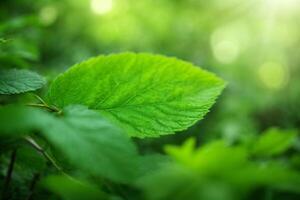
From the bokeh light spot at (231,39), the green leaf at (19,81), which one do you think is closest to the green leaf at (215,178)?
the green leaf at (19,81)

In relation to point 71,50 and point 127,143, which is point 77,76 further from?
point 71,50

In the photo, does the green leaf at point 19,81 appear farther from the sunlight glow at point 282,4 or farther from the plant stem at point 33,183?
the sunlight glow at point 282,4

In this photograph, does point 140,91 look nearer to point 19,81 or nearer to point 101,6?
point 19,81

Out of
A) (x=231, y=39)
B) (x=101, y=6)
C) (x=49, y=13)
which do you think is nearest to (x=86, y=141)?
(x=49, y=13)

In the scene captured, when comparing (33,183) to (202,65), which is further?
(202,65)

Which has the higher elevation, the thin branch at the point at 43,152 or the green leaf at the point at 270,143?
the green leaf at the point at 270,143

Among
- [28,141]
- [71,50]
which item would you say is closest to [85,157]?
[28,141]
